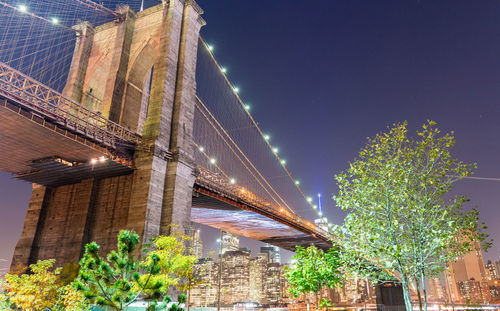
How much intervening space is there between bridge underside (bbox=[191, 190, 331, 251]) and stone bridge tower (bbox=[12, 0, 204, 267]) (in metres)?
6.80

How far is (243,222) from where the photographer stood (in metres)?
51.9

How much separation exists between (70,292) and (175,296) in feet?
25.6

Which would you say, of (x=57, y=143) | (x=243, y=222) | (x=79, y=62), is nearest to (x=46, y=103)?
(x=57, y=143)

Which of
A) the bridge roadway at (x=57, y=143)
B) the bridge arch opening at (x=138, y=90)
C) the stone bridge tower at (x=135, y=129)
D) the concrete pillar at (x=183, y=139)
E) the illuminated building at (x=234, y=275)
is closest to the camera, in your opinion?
the bridge roadway at (x=57, y=143)

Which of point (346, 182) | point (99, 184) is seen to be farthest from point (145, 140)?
point (346, 182)

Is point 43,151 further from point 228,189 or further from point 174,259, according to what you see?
point 228,189

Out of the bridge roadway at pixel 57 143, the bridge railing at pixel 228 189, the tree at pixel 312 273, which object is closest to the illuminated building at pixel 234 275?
the bridge railing at pixel 228 189

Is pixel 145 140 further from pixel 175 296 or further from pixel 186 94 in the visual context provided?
pixel 175 296

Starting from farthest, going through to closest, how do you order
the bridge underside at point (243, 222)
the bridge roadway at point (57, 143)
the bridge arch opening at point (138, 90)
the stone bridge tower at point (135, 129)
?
the bridge underside at point (243, 222) → the bridge arch opening at point (138, 90) → the stone bridge tower at point (135, 129) → the bridge roadway at point (57, 143)

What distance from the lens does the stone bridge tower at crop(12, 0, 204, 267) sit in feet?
84.3

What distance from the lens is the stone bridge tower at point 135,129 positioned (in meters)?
25.7

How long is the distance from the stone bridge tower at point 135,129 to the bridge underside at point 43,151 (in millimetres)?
1214

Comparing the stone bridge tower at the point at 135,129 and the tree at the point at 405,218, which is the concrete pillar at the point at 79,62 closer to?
the stone bridge tower at the point at 135,129

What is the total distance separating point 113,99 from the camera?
104 ft
